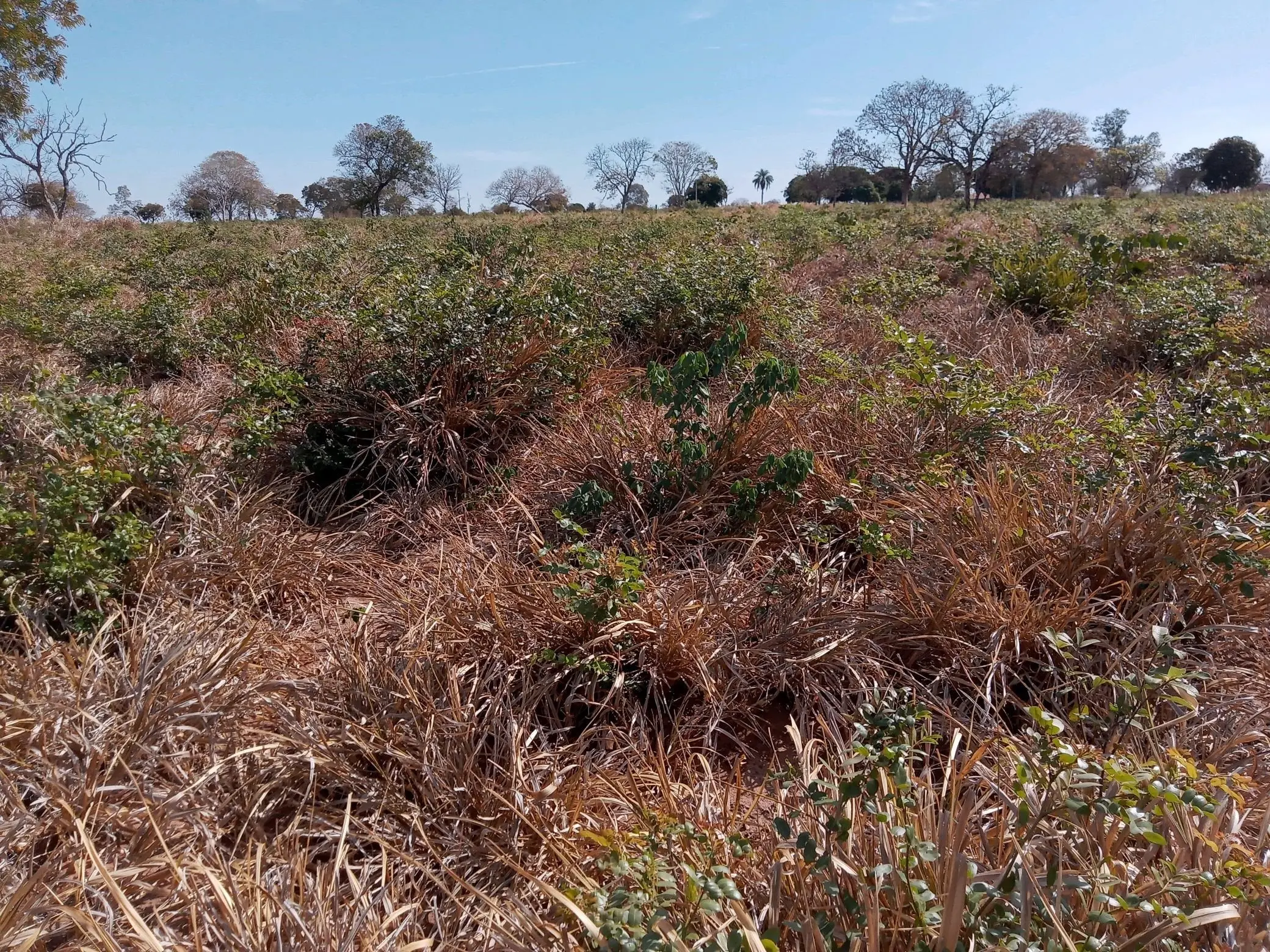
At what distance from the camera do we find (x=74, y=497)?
8.35ft

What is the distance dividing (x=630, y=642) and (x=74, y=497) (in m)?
2.03

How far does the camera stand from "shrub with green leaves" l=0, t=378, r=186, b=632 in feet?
7.84

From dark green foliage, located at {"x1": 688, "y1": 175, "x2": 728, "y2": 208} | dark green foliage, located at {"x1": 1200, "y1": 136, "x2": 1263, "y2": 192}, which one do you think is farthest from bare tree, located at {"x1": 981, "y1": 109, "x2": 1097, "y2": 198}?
dark green foliage, located at {"x1": 688, "y1": 175, "x2": 728, "y2": 208}

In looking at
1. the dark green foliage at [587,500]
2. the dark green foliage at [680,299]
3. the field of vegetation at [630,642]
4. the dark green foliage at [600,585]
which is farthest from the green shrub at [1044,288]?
the dark green foliage at [600,585]

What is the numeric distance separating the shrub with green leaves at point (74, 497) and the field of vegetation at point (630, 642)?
0.07 ft

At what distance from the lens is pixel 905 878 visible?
1326 millimetres

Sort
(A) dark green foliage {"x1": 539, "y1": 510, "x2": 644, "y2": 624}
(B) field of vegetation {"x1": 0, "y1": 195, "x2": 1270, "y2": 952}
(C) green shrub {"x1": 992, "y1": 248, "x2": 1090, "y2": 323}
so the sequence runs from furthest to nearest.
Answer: (C) green shrub {"x1": 992, "y1": 248, "x2": 1090, "y2": 323} < (A) dark green foliage {"x1": 539, "y1": 510, "x2": 644, "y2": 624} < (B) field of vegetation {"x1": 0, "y1": 195, "x2": 1270, "y2": 952}

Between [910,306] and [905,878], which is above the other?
[910,306]

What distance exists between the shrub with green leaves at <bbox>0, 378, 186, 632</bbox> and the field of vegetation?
20 millimetres

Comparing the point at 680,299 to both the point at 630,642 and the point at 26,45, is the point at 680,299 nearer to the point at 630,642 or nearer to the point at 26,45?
the point at 630,642

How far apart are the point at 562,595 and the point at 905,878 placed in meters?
1.24

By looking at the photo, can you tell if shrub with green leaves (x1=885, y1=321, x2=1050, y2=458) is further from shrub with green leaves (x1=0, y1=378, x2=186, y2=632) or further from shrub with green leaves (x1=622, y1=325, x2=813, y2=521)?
shrub with green leaves (x1=0, y1=378, x2=186, y2=632)

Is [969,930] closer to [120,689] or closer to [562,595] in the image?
[562,595]

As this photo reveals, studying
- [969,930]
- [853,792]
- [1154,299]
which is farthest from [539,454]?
[1154,299]
